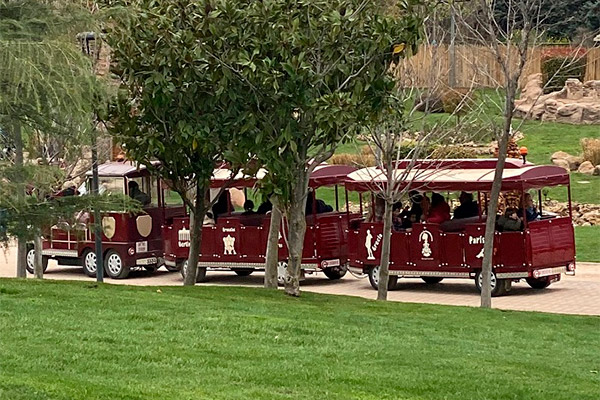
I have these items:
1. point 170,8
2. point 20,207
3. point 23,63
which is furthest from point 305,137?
point 23,63

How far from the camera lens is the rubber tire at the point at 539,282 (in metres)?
21.5

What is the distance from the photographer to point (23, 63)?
1038cm

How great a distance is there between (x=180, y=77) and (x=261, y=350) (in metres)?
5.92

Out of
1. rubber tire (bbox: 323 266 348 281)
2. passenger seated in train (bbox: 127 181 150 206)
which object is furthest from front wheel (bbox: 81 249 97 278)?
rubber tire (bbox: 323 266 348 281)

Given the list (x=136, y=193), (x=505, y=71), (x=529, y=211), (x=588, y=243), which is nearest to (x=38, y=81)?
(x=505, y=71)

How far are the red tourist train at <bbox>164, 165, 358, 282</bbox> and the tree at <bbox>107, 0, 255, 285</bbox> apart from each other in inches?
260

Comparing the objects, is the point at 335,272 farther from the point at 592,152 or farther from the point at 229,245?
the point at 592,152

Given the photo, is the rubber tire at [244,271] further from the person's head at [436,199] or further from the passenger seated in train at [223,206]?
the person's head at [436,199]

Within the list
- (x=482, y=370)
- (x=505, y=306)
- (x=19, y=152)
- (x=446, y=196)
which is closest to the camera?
(x=482, y=370)

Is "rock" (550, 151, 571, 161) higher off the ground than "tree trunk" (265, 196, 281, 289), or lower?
higher

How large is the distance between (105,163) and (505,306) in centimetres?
1046

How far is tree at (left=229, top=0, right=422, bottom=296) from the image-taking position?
1401 cm

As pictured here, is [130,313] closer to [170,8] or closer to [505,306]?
[170,8]

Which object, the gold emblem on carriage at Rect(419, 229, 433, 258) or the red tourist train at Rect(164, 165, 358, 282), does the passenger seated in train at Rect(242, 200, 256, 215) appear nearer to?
the red tourist train at Rect(164, 165, 358, 282)
